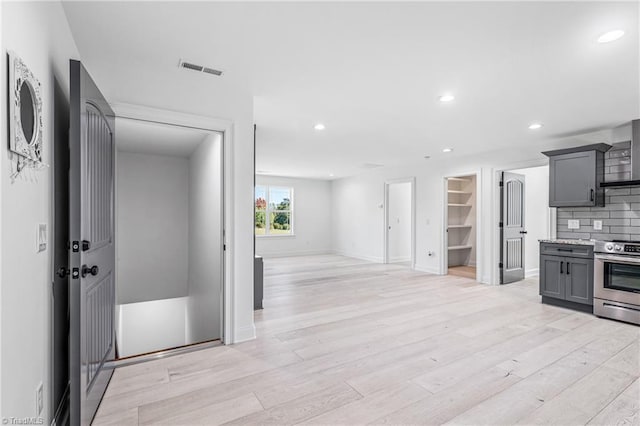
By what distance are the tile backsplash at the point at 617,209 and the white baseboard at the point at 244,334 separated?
465 cm

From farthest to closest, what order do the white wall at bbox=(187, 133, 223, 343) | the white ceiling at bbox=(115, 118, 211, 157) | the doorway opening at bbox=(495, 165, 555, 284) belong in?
the doorway opening at bbox=(495, 165, 555, 284) < the white ceiling at bbox=(115, 118, 211, 157) < the white wall at bbox=(187, 133, 223, 343)

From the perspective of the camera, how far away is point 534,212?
21.7ft

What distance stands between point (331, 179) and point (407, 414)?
8424 mm

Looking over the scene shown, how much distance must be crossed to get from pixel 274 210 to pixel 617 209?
743 cm

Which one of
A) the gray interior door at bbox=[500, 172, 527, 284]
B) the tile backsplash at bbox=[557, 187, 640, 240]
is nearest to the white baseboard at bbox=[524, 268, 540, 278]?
the gray interior door at bbox=[500, 172, 527, 284]

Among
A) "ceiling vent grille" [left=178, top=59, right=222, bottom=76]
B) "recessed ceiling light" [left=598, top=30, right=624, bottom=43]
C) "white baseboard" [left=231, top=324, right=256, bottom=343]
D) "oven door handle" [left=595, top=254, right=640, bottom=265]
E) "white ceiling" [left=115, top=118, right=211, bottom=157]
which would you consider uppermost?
"recessed ceiling light" [left=598, top=30, right=624, bottom=43]

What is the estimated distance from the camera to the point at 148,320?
557cm

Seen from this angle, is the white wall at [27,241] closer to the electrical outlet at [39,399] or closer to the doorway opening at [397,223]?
the electrical outlet at [39,399]

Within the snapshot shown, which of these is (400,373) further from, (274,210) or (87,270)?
(274,210)

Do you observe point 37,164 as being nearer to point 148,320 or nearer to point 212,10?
point 212,10

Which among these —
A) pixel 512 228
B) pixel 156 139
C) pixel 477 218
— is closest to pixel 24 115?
pixel 156 139

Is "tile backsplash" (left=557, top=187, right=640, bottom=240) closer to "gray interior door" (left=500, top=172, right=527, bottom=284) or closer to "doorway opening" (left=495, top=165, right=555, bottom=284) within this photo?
"doorway opening" (left=495, top=165, right=555, bottom=284)

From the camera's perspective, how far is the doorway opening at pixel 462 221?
7.66 meters

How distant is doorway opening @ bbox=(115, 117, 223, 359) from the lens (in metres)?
4.86
